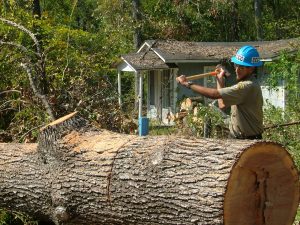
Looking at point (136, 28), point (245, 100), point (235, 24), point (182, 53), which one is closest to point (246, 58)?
point (245, 100)

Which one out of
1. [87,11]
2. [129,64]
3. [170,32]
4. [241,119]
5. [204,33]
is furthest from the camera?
A: [87,11]

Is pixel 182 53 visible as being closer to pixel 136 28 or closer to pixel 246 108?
pixel 136 28

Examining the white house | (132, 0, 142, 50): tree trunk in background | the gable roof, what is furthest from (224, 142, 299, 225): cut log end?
(132, 0, 142, 50): tree trunk in background

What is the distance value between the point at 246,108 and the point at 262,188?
38.4 inches

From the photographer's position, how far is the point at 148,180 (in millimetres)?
4961

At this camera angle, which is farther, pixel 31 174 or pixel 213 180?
pixel 31 174

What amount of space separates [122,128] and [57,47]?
188 cm

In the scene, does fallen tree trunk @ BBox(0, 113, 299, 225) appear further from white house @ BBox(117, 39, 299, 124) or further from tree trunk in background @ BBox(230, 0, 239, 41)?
tree trunk in background @ BBox(230, 0, 239, 41)

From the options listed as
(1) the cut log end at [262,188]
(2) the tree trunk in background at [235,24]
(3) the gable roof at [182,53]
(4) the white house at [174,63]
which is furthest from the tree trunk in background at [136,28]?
(1) the cut log end at [262,188]

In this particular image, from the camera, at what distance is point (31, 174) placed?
6.02m

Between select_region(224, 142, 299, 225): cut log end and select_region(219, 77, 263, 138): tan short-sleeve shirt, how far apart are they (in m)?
0.73

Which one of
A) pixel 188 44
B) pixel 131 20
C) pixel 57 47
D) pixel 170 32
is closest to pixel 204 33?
pixel 170 32

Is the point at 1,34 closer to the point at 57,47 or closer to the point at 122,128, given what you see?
the point at 57,47

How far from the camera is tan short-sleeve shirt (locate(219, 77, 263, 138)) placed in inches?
219
